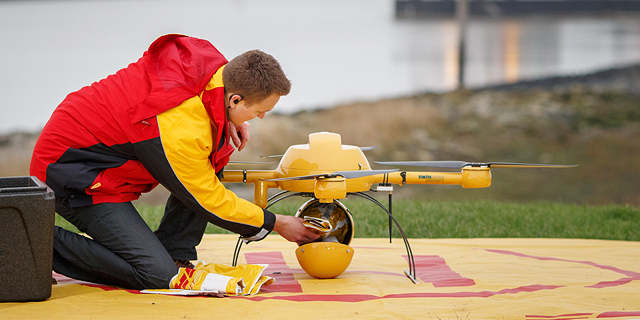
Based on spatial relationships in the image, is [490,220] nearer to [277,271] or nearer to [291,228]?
[277,271]

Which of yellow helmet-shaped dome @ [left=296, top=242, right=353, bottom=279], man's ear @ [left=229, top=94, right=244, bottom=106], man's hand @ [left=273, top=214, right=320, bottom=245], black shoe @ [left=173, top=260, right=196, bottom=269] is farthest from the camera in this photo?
black shoe @ [left=173, top=260, right=196, bottom=269]

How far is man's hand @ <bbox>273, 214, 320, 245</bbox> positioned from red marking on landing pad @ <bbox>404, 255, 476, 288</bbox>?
719 millimetres

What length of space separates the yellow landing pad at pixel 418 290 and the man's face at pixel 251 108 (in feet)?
2.77

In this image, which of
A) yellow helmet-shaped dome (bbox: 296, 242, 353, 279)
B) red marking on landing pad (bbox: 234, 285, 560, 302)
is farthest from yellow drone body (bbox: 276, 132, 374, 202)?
red marking on landing pad (bbox: 234, 285, 560, 302)

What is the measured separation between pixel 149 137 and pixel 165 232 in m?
0.85

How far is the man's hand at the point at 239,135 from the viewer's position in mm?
2840

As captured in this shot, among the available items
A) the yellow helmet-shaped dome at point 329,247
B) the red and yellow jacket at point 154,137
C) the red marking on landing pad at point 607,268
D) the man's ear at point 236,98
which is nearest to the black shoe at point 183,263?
the red and yellow jacket at point 154,137

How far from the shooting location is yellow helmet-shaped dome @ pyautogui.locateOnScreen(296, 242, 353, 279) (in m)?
2.93

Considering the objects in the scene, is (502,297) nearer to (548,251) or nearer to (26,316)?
(548,251)

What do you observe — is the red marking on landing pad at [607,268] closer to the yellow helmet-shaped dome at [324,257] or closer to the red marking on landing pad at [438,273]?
the red marking on landing pad at [438,273]

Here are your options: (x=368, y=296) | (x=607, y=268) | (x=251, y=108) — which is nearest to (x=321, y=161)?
(x=251, y=108)

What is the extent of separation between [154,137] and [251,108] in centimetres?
45

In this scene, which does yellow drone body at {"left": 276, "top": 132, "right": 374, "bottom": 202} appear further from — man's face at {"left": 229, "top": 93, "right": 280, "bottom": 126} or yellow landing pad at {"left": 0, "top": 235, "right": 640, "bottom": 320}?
yellow landing pad at {"left": 0, "top": 235, "right": 640, "bottom": 320}

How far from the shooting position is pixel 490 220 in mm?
4930
